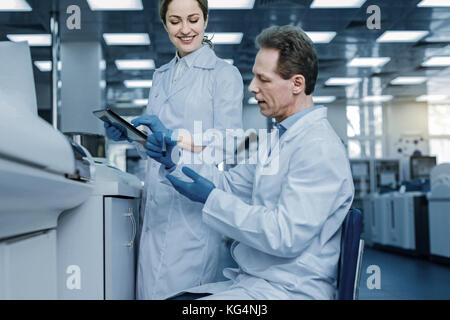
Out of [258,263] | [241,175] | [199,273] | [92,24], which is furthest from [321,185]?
[92,24]

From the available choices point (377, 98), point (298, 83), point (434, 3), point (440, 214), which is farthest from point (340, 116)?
point (298, 83)

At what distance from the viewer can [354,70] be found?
27.4 feet

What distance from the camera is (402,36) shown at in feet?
21.6

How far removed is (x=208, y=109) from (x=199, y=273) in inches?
18.2

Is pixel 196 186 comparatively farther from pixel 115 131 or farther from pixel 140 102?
pixel 140 102

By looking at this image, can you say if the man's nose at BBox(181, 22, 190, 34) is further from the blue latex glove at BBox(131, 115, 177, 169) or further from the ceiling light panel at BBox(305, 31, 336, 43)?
the ceiling light panel at BBox(305, 31, 336, 43)

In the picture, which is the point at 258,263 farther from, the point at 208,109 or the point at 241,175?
the point at 208,109

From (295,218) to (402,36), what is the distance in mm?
6353

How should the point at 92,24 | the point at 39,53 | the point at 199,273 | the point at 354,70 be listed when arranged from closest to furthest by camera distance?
the point at 199,273, the point at 92,24, the point at 39,53, the point at 354,70

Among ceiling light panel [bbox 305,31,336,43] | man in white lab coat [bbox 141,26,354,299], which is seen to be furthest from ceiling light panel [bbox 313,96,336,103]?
man in white lab coat [bbox 141,26,354,299]

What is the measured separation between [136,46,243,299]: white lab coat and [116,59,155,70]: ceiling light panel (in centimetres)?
622

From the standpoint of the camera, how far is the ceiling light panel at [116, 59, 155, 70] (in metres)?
7.47

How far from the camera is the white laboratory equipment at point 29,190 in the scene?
1.89 feet

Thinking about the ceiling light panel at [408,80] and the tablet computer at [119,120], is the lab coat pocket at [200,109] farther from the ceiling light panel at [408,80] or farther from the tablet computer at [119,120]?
the ceiling light panel at [408,80]
